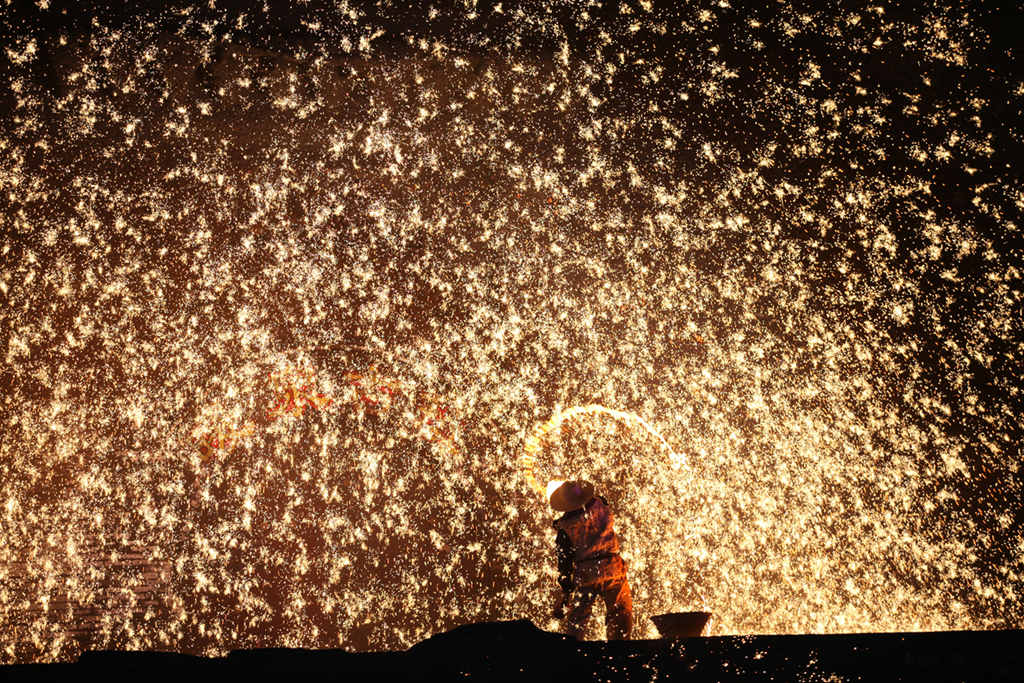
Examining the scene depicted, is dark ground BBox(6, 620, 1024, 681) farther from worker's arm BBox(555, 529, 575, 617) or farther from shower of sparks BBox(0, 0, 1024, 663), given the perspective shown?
→ shower of sparks BBox(0, 0, 1024, 663)

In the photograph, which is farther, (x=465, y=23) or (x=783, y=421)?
(x=465, y=23)

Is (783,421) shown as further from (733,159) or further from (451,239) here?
(451,239)

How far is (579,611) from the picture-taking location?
9.21 ft

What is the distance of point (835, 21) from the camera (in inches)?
214

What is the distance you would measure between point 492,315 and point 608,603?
120 inches

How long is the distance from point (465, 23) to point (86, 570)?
539 centimetres

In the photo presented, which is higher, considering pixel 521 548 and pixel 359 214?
pixel 359 214

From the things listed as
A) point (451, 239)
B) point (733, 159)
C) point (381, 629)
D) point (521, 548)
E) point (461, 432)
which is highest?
point (733, 159)

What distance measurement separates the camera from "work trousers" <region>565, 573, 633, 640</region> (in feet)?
9.19

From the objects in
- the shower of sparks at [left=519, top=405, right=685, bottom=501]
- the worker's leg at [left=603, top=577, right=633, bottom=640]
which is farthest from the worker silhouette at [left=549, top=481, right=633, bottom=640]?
Answer: the shower of sparks at [left=519, top=405, right=685, bottom=501]

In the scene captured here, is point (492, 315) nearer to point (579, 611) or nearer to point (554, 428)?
point (554, 428)

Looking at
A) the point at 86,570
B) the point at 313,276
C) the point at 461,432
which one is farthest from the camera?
the point at 313,276

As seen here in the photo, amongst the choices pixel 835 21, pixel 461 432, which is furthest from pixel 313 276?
pixel 835 21

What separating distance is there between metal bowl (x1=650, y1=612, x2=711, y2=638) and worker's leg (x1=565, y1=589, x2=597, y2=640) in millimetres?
490
